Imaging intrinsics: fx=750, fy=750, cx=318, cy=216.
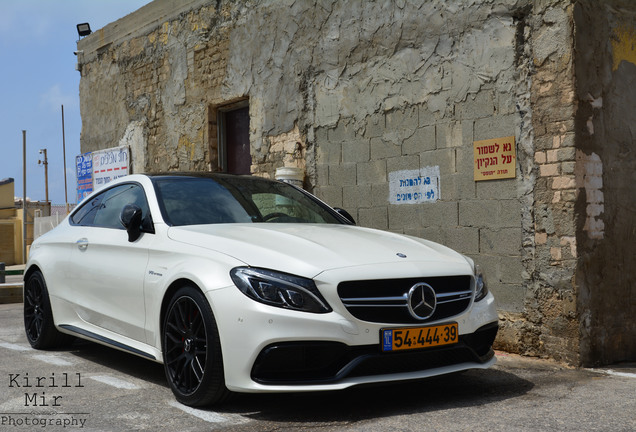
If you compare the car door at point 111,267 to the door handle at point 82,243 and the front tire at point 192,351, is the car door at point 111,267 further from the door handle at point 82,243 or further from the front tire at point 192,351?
the front tire at point 192,351

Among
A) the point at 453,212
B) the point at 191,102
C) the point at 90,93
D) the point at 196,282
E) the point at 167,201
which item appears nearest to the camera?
the point at 196,282

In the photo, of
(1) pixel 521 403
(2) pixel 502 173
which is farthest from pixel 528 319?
(1) pixel 521 403

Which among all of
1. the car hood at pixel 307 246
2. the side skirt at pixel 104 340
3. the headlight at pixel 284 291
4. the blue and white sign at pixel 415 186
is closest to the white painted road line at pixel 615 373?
the car hood at pixel 307 246

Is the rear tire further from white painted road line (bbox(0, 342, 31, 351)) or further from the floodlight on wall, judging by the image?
the floodlight on wall

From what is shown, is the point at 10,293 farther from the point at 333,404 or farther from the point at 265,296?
the point at 265,296

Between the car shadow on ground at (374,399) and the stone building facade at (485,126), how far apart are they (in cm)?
138

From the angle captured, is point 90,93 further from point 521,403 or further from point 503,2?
point 521,403

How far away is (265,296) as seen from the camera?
13.0 feet

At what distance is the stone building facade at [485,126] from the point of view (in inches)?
245

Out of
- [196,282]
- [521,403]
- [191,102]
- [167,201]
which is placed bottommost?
[521,403]

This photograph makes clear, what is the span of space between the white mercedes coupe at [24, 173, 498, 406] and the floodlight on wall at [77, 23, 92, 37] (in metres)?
10.3

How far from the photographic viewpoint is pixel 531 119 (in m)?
6.52

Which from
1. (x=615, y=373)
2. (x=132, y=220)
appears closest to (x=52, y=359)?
(x=132, y=220)

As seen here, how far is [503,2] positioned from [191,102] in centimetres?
582
